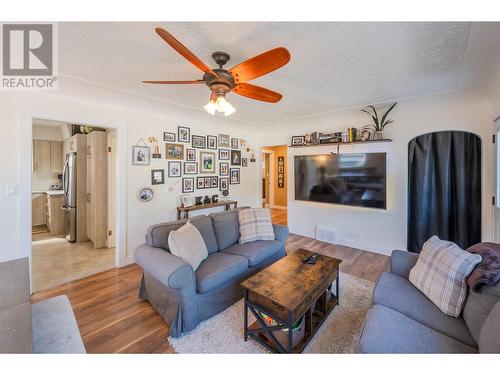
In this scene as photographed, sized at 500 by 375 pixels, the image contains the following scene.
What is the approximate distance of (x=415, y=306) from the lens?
4.79 ft

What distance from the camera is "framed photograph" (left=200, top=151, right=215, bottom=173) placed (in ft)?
13.3

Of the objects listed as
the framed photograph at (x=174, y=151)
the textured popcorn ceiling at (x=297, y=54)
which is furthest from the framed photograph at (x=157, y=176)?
the textured popcorn ceiling at (x=297, y=54)

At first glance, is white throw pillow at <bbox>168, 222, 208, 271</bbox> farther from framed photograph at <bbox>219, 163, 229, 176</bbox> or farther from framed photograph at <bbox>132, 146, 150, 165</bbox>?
framed photograph at <bbox>219, 163, 229, 176</bbox>

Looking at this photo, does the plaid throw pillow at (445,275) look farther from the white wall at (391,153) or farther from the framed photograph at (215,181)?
the framed photograph at (215,181)

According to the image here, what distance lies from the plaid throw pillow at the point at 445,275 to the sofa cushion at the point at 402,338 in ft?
0.95

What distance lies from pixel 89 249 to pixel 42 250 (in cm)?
72

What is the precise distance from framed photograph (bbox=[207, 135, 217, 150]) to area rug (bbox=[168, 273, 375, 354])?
2.91 meters

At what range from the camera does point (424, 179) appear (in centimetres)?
309

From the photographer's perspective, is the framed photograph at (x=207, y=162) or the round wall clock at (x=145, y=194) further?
the framed photograph at (x=207, y=162)

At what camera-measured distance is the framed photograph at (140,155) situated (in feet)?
10.4

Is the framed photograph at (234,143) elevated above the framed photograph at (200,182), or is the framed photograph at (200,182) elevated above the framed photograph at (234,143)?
the framed photograph at (234,143)

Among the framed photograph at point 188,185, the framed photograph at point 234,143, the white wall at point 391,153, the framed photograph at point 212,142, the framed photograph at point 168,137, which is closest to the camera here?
the white wall at point 391,153
